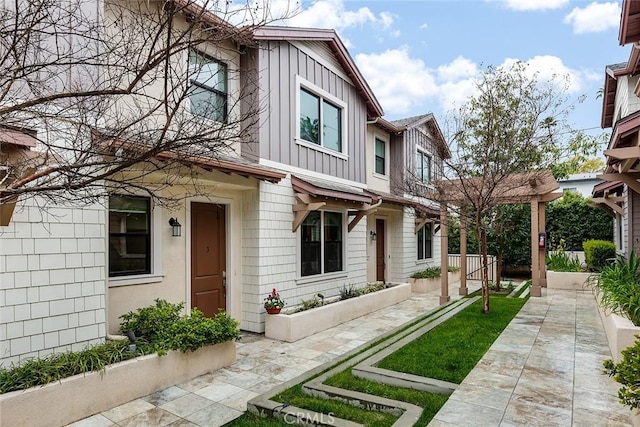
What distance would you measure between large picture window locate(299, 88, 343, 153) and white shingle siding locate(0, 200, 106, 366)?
16.9 feet

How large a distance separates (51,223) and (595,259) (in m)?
14.4

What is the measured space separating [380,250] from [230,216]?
7202mm

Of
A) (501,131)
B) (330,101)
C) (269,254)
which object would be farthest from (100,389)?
(501,131)

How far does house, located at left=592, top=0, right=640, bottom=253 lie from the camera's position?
5.97 metres

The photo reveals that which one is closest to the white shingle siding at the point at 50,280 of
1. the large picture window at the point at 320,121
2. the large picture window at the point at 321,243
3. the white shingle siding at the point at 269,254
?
the white shingle siding at the point at 269,254

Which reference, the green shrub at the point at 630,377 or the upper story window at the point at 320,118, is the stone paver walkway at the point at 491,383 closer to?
the green shrub at the point at 630,377

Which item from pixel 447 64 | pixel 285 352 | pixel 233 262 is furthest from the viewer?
pixel 447 64

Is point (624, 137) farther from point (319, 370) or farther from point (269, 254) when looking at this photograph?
point (269, 254)

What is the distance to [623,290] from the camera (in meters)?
6.67

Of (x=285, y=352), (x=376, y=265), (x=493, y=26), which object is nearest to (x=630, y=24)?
(x=493, y=26)

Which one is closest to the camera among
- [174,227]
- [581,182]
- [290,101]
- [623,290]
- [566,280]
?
[174,227]

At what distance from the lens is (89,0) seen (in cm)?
461

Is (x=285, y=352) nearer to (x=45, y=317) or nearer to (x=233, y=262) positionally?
(x=233, y=262)

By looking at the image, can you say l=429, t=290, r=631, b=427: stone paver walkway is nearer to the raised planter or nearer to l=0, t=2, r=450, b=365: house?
the raised planter
